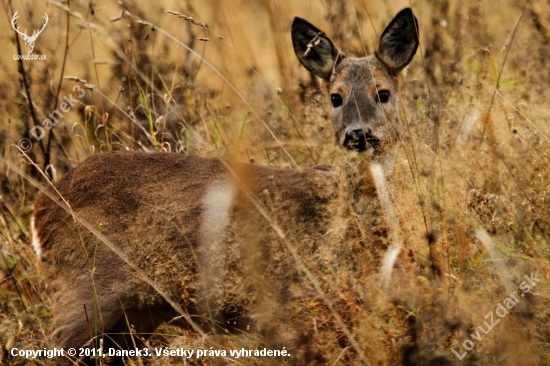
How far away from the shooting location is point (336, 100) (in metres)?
4.86

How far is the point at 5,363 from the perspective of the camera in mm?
3924

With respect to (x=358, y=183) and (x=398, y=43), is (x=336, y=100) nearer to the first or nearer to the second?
(x=398, y=43)

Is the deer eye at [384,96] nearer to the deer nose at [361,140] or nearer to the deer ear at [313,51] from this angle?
the deer ear at [313,51]

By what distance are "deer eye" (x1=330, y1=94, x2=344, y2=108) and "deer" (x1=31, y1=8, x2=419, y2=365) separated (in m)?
0.52

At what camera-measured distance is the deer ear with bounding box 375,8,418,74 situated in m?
4.73

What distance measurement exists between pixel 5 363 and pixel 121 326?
629 mm

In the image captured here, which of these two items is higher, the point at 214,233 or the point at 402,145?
the point at 402,145

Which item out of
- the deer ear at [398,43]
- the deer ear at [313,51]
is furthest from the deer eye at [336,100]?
the deer ear at [398,43]

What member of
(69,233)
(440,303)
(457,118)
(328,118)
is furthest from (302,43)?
(440,303)

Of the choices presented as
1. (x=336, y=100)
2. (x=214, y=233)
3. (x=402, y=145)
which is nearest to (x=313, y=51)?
(x=336, y=100)

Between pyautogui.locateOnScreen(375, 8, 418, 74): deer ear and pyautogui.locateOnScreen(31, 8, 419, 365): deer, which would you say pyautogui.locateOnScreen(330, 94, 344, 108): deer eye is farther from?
pyautogui.locateOnScreen(31, 8, 419, 365): deer

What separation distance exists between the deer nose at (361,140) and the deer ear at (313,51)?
815mm

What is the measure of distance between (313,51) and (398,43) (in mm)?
559

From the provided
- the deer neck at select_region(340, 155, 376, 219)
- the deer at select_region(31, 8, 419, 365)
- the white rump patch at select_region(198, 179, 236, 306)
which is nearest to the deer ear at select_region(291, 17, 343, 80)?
the deer at select_region(31, 8, 419, 365)
